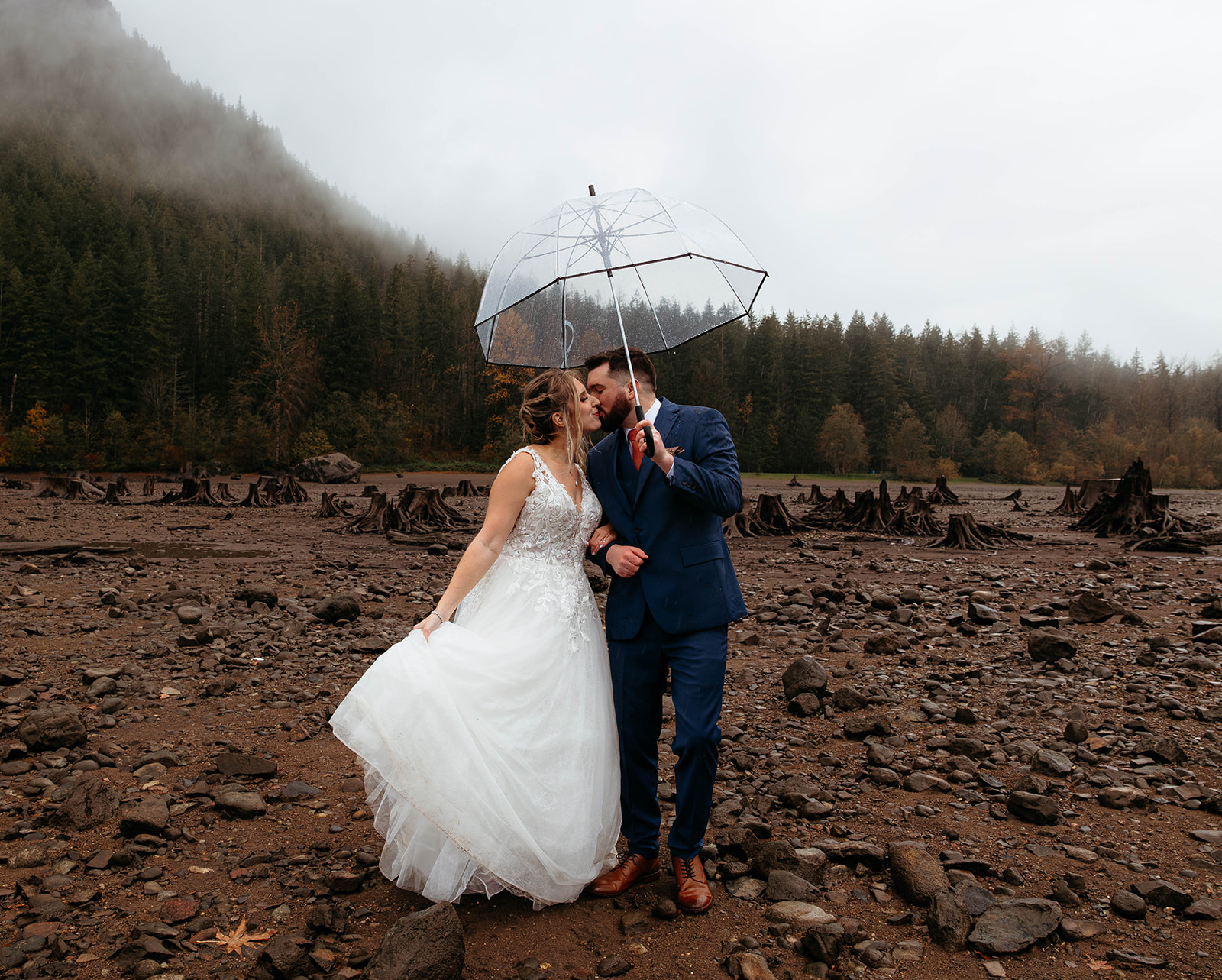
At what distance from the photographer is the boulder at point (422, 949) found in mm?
Result: 2455

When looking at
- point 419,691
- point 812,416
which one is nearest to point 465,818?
point 419,691

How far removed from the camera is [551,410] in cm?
349

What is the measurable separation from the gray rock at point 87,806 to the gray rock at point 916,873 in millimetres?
3526

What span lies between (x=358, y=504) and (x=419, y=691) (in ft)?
82.1

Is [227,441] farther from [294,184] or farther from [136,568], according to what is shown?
[294,184]

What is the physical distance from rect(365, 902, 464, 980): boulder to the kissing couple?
0.89 ft

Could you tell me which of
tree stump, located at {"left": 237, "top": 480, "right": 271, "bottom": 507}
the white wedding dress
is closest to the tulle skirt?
the white wedding dress

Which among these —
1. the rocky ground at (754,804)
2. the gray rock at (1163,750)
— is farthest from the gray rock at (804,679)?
the gray rock at (1163,750)

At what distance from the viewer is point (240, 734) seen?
5047 mm

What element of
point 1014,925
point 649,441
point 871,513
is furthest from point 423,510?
point 1014,925

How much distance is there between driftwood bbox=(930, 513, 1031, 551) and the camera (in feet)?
51.3

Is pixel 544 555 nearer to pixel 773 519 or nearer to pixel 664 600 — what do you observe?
pixel 664 600

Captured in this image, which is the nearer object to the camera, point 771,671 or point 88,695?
point 88,695

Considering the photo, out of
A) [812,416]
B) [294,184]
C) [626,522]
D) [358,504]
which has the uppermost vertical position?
[294,184]
